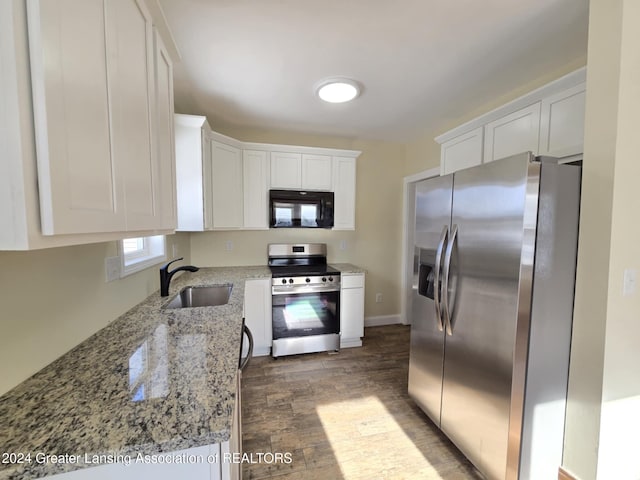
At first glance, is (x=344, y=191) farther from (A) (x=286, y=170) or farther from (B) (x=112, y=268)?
(B) (x=112, y=268)

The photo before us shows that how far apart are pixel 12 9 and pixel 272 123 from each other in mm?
2597

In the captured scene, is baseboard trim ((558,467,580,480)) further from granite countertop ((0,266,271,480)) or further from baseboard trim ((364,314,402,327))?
baseboard trim ((364,314,402,327))

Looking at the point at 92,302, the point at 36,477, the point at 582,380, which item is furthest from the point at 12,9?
the point at 582,380

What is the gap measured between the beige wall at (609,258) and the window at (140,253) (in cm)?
239

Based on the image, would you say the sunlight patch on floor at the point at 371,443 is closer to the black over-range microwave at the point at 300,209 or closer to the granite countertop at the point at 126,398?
the granite countertop at the point at 126,398

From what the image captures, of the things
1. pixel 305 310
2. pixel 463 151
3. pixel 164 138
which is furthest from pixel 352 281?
pixel 164 138

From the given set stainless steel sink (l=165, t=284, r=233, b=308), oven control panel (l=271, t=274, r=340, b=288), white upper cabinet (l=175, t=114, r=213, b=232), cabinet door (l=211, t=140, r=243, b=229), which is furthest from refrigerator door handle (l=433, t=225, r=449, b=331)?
cabinet door (l=211, t=140, r=243, b=229)

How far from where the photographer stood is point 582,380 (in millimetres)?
1270

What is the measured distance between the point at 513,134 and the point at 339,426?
2.38 metres

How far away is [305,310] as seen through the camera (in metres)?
2.80

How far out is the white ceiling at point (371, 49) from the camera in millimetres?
1351

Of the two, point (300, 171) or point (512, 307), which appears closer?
point (512, 307)

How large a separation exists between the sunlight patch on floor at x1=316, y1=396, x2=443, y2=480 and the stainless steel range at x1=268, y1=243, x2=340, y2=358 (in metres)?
0.82

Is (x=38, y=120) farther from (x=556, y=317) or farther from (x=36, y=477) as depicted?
(x=556, y=317)
